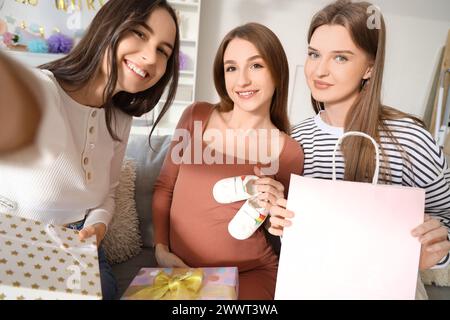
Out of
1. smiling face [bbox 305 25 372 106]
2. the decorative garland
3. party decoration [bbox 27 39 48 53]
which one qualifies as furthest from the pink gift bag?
party decoration [bbox 27 39 48 53]

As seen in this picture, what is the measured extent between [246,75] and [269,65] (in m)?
0.06

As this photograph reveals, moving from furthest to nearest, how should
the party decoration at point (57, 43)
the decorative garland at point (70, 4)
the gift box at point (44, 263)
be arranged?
the party decoration at point (57, 43), the decorative garland at point (70, 4), the gift box at point (44, 263)

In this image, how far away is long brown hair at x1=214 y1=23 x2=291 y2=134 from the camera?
74cm

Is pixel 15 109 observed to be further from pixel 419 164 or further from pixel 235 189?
pixel 419 164

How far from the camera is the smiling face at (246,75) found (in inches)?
29.1

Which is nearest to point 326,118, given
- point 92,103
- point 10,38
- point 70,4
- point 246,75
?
point 246,75

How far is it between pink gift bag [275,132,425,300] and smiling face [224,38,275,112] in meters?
0.30

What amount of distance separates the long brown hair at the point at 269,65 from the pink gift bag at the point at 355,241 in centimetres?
34

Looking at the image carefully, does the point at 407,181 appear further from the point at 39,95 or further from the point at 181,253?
the point at 39,95

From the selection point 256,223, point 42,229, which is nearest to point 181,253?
point 256,223

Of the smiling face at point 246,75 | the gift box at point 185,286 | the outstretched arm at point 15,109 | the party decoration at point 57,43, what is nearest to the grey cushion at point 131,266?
the gift box at point 185,286

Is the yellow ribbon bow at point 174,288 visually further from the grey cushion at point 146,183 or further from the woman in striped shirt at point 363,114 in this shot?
the grey cushion at point 146,183

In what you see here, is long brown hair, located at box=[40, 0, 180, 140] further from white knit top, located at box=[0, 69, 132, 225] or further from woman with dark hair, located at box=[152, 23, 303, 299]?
woman with dark hair, located at box=[152, 23, 303, 299]

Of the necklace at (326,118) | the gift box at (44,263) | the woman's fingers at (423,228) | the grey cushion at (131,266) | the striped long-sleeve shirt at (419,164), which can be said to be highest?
the necklace at (326,118)
